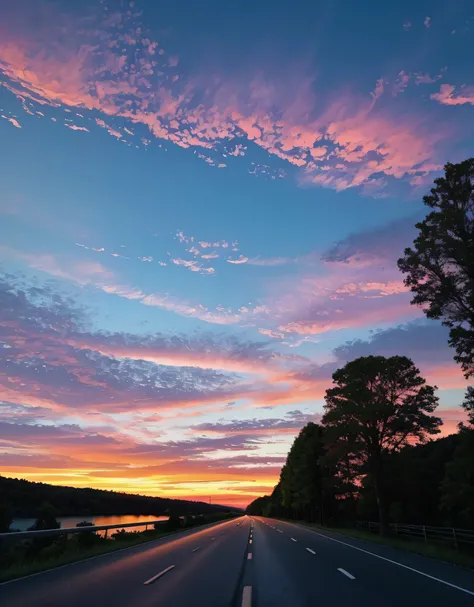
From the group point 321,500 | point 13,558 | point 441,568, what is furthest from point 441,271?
point 321,500

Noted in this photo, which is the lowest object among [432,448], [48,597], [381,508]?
[48,597]

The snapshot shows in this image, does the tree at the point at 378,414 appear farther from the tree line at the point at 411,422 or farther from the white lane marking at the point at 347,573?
the white lane marking at the point at 347,573

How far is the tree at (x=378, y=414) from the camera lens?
34.4 m

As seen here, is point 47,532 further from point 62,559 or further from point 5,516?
point 5,516

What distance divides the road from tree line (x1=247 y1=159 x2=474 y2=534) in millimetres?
10190

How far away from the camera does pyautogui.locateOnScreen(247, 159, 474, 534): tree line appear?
19797mm

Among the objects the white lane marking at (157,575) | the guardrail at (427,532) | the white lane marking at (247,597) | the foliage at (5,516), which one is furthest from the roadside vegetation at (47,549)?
the guardrail at (427,532)

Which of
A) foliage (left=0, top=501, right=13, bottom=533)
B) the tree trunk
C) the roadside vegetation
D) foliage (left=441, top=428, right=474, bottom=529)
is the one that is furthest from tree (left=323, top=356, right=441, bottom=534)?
foliage (left=0, top=501, right=13, bottom=533)

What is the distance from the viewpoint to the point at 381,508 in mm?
34781

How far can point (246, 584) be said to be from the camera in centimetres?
1117

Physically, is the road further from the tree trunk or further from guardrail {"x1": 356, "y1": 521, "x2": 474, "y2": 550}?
the tree trunk

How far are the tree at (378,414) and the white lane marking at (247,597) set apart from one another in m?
25.5

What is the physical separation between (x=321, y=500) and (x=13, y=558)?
52.9 metres

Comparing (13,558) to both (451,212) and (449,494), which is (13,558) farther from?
(449,494)
